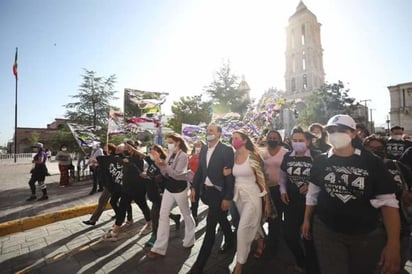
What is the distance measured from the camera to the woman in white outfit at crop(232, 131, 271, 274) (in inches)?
122

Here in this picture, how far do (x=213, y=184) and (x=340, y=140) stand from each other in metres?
1.86

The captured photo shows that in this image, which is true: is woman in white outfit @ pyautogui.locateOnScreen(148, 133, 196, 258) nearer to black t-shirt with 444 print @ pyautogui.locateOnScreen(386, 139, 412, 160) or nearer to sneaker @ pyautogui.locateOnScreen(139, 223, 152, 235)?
sneaker @ pyautogui.locateOnScreen(139, 223, 152, 235)

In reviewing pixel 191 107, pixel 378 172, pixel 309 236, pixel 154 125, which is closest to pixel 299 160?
pixel 309 236

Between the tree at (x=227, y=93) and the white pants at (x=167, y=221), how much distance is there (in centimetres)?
2210

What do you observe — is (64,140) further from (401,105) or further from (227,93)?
(401,105)

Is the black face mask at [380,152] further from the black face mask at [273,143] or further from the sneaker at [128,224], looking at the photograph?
the sneaker at [128,224]

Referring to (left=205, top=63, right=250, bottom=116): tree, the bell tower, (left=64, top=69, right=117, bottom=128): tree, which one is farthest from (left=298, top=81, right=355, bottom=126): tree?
the bell tower

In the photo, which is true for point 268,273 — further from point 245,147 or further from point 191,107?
point 191,107

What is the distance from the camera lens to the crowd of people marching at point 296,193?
80.1 inches

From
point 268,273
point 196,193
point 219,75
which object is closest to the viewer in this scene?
point 268,273

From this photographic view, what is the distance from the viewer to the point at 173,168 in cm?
416

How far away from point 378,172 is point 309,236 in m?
1.00

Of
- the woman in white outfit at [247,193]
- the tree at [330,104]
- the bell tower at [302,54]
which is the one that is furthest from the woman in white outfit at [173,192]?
the bell tower at [302,54]

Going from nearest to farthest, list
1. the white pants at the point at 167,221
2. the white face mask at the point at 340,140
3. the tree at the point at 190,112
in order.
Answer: the white face mask at the point at 340,140, the white pants at the point at 167,221, the tree at the point at 190,112
